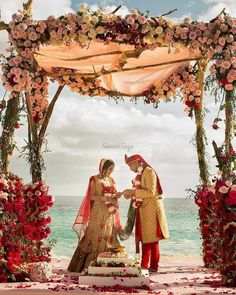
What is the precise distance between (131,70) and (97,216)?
9.50 ft

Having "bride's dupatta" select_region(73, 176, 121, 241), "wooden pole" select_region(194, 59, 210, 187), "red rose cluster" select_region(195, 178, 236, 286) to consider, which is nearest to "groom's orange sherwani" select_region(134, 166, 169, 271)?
"bride's dupatta" select_region(73, 176, 121, 241)

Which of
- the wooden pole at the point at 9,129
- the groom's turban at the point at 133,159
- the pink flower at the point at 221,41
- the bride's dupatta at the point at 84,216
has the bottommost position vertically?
the bride's dupatta at the point at 84,216

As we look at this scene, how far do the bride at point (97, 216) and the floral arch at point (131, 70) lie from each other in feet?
2.72

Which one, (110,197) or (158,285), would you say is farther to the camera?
(110,197)

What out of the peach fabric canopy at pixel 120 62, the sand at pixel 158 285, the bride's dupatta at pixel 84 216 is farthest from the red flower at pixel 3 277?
the peach fabric canopy at pixel 120 62

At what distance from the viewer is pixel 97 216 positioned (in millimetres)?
10547

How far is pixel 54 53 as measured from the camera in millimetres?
10828

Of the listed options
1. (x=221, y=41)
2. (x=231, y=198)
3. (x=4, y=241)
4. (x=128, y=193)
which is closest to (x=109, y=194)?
(x=128, y=193)

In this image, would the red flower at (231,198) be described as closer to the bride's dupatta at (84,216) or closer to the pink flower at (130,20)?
the bride's dupatta at (84,216)

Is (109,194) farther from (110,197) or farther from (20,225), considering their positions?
(20,225)

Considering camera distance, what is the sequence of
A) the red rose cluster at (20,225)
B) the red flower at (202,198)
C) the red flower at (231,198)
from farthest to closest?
the red flower at (202,198)
the red rose cluster at (20,225)
the red flower at (231,198)

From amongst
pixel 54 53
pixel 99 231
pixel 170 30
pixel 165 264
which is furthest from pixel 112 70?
pixel 165 264

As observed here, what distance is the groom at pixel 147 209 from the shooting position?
33.9 feet

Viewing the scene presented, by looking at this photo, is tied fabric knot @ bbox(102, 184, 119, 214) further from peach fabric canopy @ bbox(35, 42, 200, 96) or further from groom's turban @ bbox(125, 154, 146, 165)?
peach fabric canopy @ bbox(35, 42, 200, 96)
